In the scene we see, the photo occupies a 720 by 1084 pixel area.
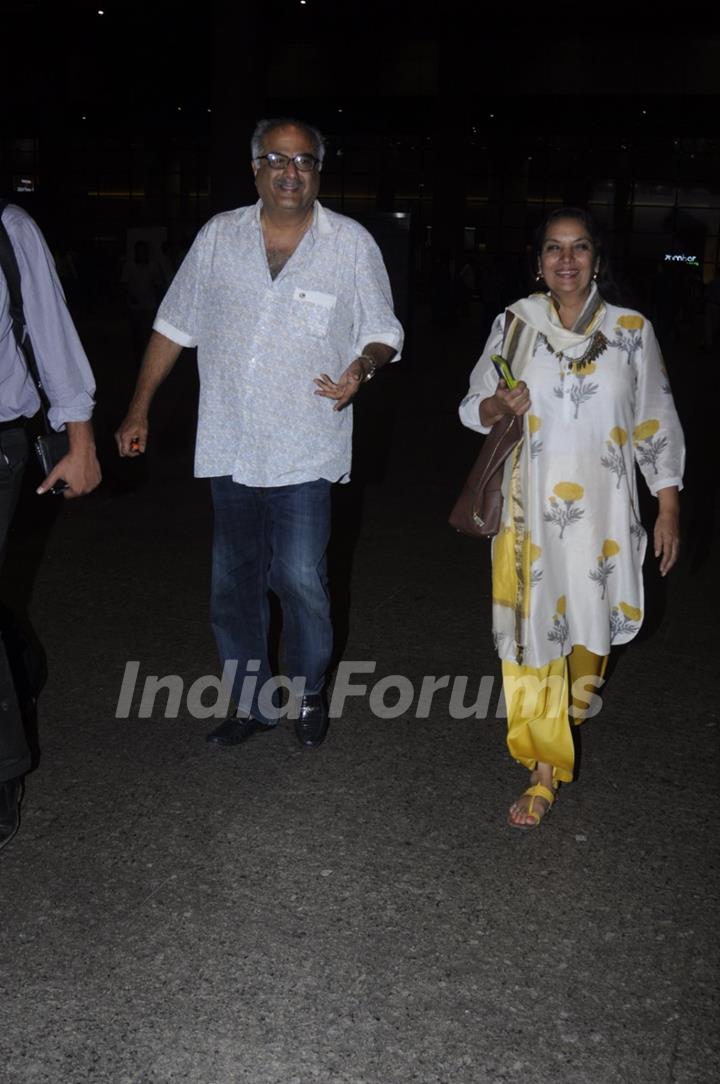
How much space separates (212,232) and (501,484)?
50.1 inches

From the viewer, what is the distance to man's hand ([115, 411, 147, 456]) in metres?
4.09

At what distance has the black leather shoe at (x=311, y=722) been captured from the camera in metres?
4.46

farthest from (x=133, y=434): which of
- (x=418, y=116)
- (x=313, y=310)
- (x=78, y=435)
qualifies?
(x=418, y=116)

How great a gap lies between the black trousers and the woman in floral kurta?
139cm

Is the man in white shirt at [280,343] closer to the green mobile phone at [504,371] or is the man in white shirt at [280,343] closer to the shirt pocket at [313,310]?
the shirt pocket at [313,310]

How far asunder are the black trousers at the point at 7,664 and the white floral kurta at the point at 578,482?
4.54 feet

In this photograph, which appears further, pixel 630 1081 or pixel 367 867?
pixel 367 867

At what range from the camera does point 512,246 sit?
43062 mm

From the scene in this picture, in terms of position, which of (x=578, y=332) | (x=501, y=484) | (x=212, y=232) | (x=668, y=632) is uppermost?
(x=212, y=232)

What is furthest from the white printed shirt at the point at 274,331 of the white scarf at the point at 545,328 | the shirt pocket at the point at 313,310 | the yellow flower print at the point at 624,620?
the yellow flower print at the point at 624,620

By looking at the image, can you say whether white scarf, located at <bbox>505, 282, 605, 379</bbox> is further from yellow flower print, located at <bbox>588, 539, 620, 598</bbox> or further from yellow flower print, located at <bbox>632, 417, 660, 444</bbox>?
yellow flower print, located at <bbox>588, 539, 620, 598</bbox>

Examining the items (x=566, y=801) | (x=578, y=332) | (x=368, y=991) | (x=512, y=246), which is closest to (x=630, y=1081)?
(x=368, y=991)

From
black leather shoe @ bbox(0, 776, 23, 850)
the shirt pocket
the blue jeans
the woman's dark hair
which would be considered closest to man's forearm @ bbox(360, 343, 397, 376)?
the shirt pocket

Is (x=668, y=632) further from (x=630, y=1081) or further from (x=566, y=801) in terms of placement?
(x=630, y=1081)
